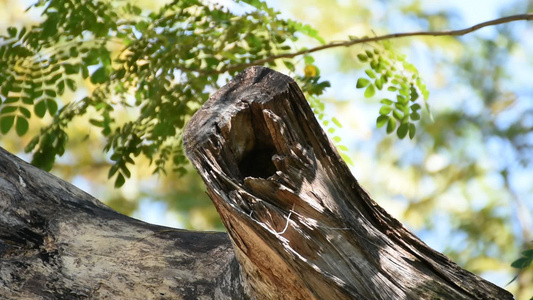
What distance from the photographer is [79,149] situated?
7.09 metres

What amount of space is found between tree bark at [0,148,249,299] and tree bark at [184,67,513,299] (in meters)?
0.19

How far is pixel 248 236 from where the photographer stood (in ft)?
4.66

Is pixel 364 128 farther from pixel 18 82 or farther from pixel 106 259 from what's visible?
pixel 106 259

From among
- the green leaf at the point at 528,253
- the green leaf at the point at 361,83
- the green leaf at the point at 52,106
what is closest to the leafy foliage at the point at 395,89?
the green leaf at the point at 361,83

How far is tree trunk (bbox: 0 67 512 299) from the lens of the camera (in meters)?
1.42

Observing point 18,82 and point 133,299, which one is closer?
point 133,299

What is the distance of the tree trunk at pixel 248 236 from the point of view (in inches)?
55.9

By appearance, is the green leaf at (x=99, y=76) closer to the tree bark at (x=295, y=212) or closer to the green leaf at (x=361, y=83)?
the green leaf at (x=361, y=83)

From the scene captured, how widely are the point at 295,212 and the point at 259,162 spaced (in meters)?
0.25

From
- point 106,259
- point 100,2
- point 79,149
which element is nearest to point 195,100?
point 100,2

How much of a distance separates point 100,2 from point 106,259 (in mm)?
1497

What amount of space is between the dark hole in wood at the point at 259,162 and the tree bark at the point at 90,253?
249mm

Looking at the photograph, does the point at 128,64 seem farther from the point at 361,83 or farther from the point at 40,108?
the point at 361,83

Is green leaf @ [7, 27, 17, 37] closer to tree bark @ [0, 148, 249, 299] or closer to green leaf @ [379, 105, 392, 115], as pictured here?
tree bark @ [0, 148, 249, 299]
